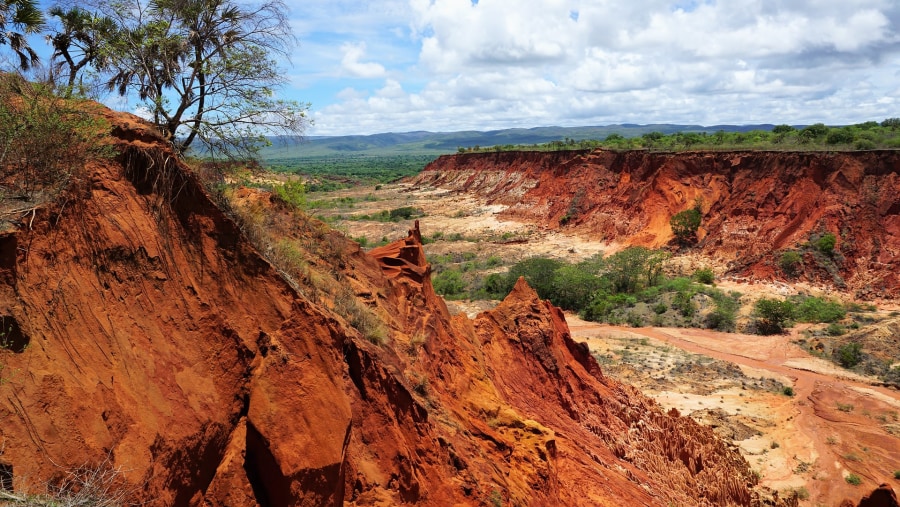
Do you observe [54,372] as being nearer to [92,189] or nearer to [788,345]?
[92,189]

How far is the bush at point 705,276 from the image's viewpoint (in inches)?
1395

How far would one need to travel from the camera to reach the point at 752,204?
134 feet

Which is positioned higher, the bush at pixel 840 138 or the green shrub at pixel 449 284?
the bush at pixel 840 138

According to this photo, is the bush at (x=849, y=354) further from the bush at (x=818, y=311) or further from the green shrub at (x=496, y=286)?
the green shrub at (x=496, y=286)

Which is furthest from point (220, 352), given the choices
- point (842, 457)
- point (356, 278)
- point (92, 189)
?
point (842, 457)

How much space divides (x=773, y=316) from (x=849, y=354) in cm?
462

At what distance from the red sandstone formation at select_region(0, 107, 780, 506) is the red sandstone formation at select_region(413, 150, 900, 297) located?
34.0 metres

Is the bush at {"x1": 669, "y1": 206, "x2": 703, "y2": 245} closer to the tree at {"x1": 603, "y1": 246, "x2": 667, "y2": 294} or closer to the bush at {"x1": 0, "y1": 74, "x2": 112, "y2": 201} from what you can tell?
the tree at {"x1": 603, "y1": 246, "x2": 667, "y2": 294}

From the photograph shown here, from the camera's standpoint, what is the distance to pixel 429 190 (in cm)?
9344

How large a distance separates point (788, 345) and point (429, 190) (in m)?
72.2

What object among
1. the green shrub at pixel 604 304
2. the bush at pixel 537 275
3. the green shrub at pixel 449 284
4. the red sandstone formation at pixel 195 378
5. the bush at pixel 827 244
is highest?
the red sandstone formation at pixel 195 378

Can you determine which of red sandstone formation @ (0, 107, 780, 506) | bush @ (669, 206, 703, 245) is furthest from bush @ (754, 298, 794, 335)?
red sandstone formation @ (0, 107, 780, 506)

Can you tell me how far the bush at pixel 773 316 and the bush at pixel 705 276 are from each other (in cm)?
707

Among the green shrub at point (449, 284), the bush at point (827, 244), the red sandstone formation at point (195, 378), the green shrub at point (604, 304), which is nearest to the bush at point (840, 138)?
the bush at point (827, 244)
